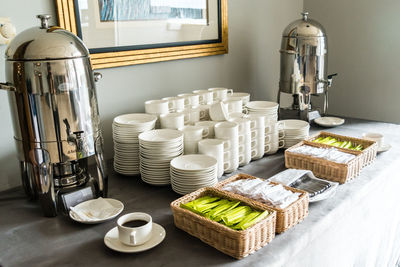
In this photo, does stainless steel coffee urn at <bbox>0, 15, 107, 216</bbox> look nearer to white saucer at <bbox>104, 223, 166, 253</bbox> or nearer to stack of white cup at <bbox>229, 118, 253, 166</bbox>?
white saucer at <bbox>104, 223, 166, 253</bbox>

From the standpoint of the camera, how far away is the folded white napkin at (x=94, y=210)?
2.89 feet

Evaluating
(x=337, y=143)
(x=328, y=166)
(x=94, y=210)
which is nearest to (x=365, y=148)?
(x=337, y=143)

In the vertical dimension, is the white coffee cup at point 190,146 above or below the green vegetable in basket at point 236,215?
above

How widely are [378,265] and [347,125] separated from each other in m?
0.63

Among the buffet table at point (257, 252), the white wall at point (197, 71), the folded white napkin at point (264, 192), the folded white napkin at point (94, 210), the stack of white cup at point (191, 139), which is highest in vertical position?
the white wall at point (197, 71)

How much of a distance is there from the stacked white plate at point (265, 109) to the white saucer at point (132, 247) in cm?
63

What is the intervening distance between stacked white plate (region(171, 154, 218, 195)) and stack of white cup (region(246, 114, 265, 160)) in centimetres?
25

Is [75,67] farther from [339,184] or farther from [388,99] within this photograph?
[388,99]

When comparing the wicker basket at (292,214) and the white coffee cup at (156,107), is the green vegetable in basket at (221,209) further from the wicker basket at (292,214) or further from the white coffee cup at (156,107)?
the white coffee cup at (156,107)

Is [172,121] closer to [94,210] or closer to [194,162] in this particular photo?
[194,162]

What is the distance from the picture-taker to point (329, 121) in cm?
165

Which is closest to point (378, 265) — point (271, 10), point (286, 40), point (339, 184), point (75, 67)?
point (339, 184)

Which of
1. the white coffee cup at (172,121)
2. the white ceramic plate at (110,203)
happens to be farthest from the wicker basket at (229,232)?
the white coffee cup at (172,121)

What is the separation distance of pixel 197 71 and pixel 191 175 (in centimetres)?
72
